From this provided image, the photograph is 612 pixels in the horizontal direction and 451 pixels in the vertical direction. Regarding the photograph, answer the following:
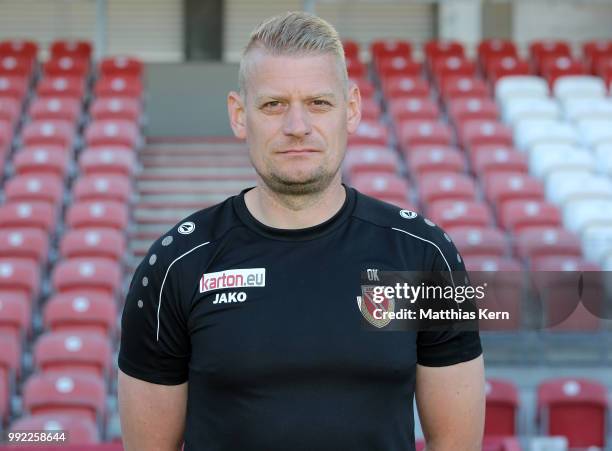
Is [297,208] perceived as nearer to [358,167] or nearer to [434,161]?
[358,167]

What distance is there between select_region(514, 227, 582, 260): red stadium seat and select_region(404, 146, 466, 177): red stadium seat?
188cm

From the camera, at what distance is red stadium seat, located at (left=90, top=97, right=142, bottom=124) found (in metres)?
9.13

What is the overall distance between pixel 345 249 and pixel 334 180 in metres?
0.11

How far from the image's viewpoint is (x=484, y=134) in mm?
8664

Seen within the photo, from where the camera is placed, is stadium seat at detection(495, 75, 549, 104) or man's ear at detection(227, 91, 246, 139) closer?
man's ear at detection(227, 91, 246, 139)

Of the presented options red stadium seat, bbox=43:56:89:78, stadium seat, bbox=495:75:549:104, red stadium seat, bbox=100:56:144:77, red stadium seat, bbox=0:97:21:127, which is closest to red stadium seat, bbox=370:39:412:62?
stadium seat, bbox=495:75:549:104

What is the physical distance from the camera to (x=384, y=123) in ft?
31.2

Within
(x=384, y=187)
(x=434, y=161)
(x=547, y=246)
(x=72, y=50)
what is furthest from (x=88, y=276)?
(x=72, y=50)

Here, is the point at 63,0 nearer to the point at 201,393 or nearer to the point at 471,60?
the point at 471,60

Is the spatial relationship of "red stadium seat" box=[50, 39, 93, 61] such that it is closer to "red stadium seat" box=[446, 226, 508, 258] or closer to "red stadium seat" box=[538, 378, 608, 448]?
"red stadium seat" box=[446, 226, 508, 258]

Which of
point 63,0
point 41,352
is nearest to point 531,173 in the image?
point 41,352

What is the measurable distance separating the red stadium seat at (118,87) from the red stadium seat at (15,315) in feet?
12.1

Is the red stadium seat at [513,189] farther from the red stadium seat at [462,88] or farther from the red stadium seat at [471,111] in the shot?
the red stadium seat at [462,88]

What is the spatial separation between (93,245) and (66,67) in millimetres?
3806
